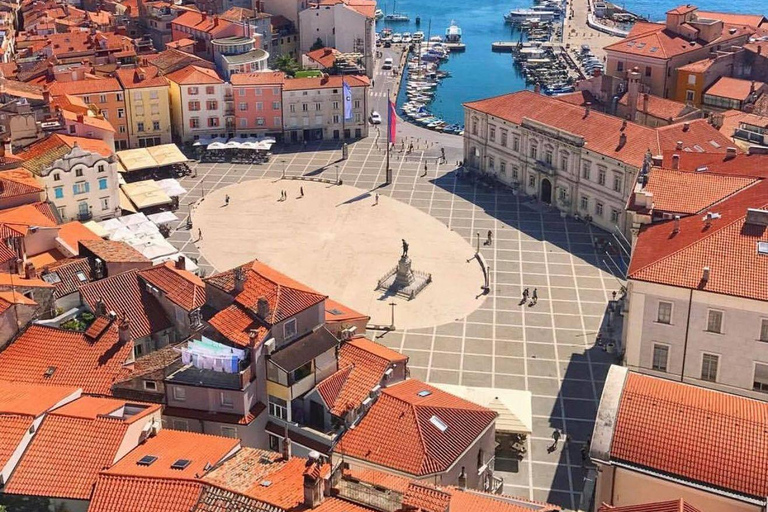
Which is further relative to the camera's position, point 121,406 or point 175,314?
point 175,314

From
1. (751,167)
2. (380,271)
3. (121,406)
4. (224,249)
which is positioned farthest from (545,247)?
(121,406)

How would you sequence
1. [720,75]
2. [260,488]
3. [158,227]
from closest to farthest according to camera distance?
[260,488]
[158,227]
[720,75]

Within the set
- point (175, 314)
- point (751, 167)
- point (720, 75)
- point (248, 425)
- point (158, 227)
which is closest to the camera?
point (248, 425)

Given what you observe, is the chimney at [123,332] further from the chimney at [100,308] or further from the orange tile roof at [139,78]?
the orange tile roof at [139,78]

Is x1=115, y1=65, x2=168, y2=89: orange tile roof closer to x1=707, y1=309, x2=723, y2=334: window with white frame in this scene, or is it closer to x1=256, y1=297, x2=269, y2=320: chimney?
x1=256, y1=297, x2=269, y2=320: chimney

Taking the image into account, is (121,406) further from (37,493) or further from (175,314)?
(175,314)

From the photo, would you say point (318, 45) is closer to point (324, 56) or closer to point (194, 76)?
point (324, 56)

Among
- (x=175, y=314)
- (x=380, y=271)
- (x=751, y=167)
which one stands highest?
(x=751, y=167)
